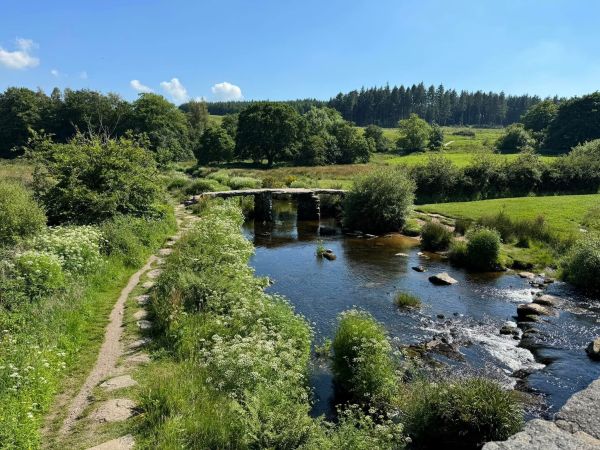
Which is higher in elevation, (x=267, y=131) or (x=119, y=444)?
(x=267, y=131)

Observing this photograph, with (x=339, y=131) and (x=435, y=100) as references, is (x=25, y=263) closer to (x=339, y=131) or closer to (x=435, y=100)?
(x=339, y=131)

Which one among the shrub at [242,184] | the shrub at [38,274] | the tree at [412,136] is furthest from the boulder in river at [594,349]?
the tree at [412,136]

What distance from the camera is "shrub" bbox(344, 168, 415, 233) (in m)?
33.9

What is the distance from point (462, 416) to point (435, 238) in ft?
69.8

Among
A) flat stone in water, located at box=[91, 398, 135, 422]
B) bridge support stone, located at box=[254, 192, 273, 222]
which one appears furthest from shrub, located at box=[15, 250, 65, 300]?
bridge support stone, located at box=[254, 192, 273, 222]

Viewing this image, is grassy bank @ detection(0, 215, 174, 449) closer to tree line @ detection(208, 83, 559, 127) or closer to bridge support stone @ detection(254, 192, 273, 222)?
bridge support stone @ detection(254, 192, 273, 222)

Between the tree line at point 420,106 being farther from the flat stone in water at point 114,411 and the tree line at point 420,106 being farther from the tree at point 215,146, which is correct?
the flat stone in water at point 114,411

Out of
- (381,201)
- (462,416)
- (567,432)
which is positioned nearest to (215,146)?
(381,201)

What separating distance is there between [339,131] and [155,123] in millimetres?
35963

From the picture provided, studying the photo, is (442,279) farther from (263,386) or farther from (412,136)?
(412,136)

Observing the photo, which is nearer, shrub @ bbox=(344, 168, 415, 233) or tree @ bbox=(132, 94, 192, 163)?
shrub @ bbox=(344, 168, 415, 233)

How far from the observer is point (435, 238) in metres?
Result: 29.7

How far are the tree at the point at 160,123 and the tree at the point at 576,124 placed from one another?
268ft

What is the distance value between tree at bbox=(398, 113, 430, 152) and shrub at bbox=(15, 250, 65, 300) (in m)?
95.9
